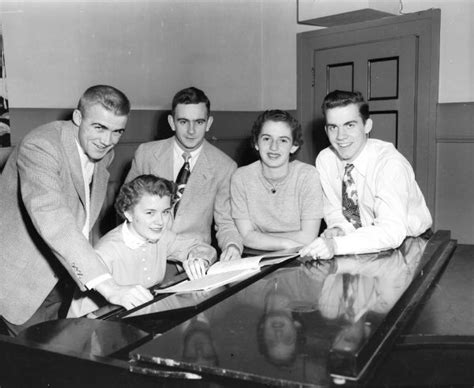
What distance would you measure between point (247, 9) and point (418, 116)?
1.87 meters

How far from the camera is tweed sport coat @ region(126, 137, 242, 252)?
2.88 m

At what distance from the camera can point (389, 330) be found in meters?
1.26

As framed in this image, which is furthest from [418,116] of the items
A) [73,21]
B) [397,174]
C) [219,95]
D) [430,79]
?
[73,21]

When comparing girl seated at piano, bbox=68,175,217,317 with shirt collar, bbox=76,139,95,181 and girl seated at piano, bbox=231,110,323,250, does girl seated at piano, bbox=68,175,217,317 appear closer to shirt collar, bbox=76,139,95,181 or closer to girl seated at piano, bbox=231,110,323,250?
shirt collar, bbox=76,139,95,181

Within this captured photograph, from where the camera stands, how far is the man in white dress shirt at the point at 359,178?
92.0 inches

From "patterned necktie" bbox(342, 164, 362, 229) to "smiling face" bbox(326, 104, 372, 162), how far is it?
0.27ft

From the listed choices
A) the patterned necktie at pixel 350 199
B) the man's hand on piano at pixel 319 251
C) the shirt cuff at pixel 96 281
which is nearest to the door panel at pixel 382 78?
the patterned necktie at pixel 350 199

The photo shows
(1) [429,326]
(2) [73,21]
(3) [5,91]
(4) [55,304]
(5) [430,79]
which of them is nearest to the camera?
(1) [429,326]

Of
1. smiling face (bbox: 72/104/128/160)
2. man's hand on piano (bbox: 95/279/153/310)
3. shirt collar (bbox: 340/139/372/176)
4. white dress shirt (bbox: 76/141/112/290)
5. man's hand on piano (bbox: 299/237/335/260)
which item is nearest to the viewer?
man's hand on piano (bbox: 95/279/153/310)

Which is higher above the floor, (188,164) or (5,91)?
(5,91)

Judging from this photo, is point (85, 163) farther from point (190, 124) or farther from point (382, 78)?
point (382, 78)

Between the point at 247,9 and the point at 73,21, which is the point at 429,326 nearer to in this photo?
the point at 73,21

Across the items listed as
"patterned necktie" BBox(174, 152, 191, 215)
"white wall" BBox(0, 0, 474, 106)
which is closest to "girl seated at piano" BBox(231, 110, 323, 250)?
"patterned necktie" BBox(174, 152, 191, 215)

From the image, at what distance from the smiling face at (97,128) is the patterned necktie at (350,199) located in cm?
112
